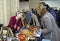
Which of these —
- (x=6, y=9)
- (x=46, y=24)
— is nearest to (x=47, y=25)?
(x=46, y=24)

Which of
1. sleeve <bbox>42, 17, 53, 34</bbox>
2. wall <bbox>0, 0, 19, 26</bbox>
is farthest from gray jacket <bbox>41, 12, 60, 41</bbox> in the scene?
wall <bbox>0, 0, 19, 26</bbox>

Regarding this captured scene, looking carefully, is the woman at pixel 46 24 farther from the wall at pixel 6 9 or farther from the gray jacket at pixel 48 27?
the wall at pixel 6 9

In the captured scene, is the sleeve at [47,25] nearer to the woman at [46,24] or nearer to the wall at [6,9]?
the woman at [46,24]

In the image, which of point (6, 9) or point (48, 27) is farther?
point (6, 9)

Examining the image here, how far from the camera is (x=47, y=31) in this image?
13.5 ft

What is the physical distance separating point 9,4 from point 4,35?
8.80 feet

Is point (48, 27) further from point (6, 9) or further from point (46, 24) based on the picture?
point (6, 9)

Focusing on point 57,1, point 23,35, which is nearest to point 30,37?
point 23,35

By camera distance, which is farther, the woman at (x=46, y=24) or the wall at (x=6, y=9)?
the wall at (x=6, y=9)

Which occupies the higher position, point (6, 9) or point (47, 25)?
point (6, 9)

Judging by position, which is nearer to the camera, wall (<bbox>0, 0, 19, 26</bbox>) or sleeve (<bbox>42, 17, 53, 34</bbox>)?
sleeve (<bbox>42, 17, 53, 34</bbox>)

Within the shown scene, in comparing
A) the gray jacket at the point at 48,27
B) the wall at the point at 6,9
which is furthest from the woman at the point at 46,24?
the wall at the point at 6,9

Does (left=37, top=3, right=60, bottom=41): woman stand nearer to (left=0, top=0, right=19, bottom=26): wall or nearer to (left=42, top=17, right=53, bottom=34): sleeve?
(left=42, top=17, right=53, bottom=34): sleeve

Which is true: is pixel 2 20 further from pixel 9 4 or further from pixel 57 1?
pixel 57 1
